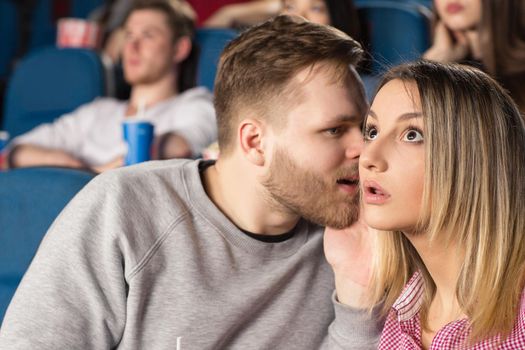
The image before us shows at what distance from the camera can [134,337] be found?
4.50 feet

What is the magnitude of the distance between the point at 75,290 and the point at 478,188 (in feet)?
1.95

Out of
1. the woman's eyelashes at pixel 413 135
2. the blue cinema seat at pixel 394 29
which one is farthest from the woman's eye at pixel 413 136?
the blue cinema seat at pixel 394 29

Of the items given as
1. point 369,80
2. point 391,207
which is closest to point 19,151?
point 369,80

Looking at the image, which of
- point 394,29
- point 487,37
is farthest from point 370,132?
point 394,29

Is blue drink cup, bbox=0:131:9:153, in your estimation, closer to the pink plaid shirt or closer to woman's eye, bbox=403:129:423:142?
the pink plaid shirt

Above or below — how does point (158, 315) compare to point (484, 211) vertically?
below

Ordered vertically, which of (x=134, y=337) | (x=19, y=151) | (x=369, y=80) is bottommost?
(x=19, y=151)

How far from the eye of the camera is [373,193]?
1.21 metres

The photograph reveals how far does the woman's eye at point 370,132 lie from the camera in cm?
125

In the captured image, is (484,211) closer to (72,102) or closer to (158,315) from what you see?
(158,315)

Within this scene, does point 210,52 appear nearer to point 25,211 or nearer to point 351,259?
point 25,211

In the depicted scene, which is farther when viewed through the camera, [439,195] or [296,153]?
[296,153]

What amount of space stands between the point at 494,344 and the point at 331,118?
0.46m

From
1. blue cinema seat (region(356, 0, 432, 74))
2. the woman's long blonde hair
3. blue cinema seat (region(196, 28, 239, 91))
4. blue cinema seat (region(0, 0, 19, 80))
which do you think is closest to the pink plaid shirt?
the woman's long blonde hair
